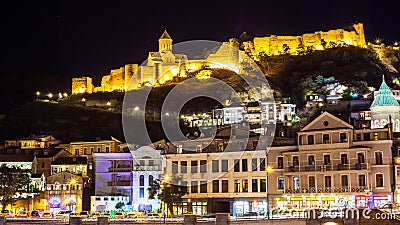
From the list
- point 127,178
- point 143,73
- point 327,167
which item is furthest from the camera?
point 143,73

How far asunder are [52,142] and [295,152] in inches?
2494

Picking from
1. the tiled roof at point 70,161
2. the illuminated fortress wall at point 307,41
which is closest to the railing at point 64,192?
the tiled roof at point 70,161

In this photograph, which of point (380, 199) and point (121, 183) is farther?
point (121, 183)

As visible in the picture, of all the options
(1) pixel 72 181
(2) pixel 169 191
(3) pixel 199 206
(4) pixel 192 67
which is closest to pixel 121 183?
(1) pixel 72 181

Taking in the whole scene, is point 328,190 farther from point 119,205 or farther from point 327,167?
point 119,205

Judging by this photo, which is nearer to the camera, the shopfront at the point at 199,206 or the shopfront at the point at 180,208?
the shopfront at the point at 199,206

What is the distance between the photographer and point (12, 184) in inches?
2894

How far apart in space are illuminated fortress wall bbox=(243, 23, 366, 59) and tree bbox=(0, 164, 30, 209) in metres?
88.8

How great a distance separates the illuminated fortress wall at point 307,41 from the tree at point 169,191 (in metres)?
95.1

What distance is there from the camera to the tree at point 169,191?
62406mm

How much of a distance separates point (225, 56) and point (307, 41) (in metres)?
20.1

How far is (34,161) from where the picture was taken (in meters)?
86.9

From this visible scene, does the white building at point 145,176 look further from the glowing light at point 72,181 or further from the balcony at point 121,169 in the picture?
the glowing light at point 72,181

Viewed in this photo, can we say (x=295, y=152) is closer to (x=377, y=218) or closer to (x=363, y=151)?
(x=363, y=151)
